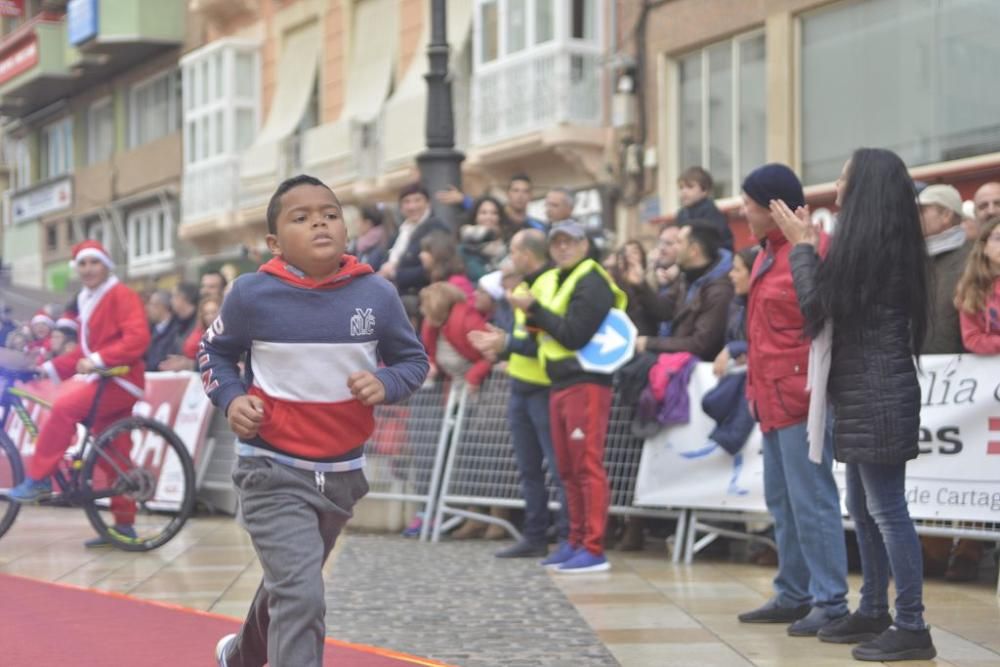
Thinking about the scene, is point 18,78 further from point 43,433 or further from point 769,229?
point 769,229

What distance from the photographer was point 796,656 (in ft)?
23.7

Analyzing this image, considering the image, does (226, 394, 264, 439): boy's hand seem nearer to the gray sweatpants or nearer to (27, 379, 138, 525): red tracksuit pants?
the gray sweatpants

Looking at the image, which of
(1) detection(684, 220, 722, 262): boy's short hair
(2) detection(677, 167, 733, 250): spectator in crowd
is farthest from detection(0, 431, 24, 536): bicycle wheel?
(2) detection(677, 167, 733, 250): spectator in crowd

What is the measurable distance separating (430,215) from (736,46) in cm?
903

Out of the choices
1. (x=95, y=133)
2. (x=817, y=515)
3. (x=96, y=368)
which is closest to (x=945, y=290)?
(x=817, y=515)

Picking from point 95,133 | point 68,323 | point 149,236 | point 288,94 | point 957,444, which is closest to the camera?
point 957,444

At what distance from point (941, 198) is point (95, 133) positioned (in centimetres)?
3553

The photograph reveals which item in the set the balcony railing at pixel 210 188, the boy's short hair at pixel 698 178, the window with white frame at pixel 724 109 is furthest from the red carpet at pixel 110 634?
the balcony railing at pixel 210 188

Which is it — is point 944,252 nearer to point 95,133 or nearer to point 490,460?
point 490,460

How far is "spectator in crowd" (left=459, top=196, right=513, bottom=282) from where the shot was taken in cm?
1330

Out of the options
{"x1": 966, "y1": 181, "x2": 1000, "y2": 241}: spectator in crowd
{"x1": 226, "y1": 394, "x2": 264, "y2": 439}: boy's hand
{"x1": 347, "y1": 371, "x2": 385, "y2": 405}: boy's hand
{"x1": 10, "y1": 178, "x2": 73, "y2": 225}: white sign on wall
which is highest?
{"x1": 10, "y1": 178, "x2": 73, "y2": 225}: white sign on wall

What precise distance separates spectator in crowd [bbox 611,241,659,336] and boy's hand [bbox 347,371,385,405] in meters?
6.16

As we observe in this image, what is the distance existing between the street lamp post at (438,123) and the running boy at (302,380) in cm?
851

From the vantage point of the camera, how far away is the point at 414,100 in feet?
90.8
